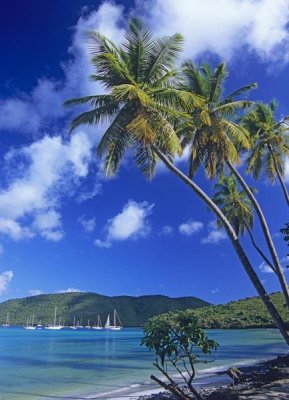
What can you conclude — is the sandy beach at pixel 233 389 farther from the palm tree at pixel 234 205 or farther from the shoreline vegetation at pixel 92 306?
the shoreline vegetation at pixel 92 306

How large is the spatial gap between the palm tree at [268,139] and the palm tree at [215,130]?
3254mm

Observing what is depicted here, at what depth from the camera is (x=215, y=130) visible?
13688 millimetres

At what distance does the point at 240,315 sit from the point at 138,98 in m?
96.0

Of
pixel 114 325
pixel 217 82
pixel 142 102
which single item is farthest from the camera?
pixel 114 325

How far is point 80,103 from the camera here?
14.3m

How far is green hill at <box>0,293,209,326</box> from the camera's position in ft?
504

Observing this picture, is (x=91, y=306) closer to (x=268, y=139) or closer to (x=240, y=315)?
(x=240, y=315)

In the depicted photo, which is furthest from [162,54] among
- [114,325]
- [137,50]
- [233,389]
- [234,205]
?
[114,325]

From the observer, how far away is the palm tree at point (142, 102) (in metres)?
12.9

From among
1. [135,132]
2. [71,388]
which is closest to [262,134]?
[135,132]

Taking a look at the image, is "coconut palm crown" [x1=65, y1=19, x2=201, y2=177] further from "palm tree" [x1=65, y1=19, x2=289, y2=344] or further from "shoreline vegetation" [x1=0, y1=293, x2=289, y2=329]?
"shoreline vegetation" [x1=0, y1=293, x2=289, y2=329]

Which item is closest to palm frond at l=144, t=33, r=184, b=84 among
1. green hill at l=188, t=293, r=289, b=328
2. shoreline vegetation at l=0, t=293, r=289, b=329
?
green hill at l=188, t=293, r=289, b=328

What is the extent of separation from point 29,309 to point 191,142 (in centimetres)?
17118

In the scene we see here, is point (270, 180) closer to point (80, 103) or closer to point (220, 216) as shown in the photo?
point (220, 216)
